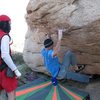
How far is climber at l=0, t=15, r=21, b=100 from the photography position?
6.11 m

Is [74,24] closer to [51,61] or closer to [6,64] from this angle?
[51,61]

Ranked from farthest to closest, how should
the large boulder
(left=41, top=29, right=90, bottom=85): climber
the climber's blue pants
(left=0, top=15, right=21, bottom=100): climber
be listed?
the climber's blue pants < (left=41, top=29, right=90, bottom=85): climber < the large boulder < (left=0, top=15, right=21, bottom=100): climber

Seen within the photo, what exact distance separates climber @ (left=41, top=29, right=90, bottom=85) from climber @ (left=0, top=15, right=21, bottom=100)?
5.06 ft

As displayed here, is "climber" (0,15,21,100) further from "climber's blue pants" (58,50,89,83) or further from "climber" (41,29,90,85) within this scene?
"climber's blue pants" (58,50,89,83)

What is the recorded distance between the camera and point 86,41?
7484mm

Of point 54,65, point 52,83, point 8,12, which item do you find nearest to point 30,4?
point 54,65

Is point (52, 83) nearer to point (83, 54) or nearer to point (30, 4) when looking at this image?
point (83, 54)

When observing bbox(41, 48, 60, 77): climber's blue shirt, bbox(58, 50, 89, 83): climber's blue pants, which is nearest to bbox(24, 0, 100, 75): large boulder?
bbox(58, 50, 89, 83): climber's blue pants

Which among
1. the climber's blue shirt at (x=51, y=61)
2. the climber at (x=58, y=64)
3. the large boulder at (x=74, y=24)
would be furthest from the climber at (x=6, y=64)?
the climber's blue shirt at (x=51, y=61)

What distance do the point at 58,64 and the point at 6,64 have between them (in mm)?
2274

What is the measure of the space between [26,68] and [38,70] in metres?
0.70

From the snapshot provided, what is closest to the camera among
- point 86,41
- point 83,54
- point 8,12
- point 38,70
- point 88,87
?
point 86,41

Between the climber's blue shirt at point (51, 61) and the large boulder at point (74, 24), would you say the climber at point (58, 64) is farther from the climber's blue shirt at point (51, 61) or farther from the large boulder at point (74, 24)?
the large boulder at point (74, 24)

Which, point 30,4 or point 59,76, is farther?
point 59,76
